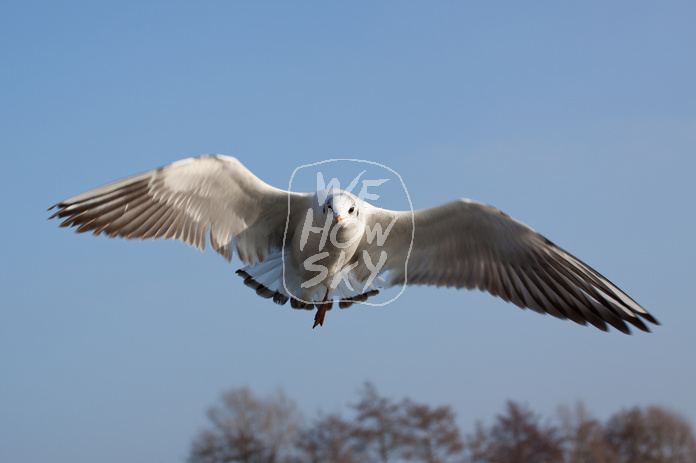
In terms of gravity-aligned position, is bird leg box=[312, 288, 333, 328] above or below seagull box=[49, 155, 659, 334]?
below

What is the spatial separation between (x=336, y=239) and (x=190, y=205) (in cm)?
164

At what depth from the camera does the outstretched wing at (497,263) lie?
8.41 metres

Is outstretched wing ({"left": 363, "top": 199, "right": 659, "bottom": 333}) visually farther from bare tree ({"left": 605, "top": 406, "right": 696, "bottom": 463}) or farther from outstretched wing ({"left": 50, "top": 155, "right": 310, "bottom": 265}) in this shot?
bare tree ({"left": 605, "top": 406, "right": 696, "bottom": 463})

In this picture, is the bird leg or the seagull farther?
the bird leg

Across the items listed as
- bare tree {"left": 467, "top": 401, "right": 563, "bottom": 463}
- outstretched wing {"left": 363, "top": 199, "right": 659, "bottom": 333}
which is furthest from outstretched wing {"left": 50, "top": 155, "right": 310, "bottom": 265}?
bare tree {"left": 467, "top": 401, "right": 563, "bottom": 463}

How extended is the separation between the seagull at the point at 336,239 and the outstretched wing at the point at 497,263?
1 centimetres

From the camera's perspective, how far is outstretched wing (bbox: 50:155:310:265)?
26.8 ft

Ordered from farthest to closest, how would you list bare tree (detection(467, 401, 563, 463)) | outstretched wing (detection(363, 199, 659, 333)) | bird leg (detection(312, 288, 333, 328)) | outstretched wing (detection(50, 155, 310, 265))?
bare tree (detection(467, 401, 563, 463)) → bird leg (detection(312, 288, 333, 328)) → outstretched wing (detection(363, 199, 659, 333)) → outstretched wing (detection(50, 155, 310, 265))

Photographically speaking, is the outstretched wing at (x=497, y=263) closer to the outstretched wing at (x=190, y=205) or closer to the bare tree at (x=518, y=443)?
the outstretched wing at (x=190, y=205)

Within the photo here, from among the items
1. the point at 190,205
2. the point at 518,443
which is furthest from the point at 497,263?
the point at 518,443

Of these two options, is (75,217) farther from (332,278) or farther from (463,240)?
(463,240)

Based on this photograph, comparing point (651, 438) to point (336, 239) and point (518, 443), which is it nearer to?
point (518, 443)

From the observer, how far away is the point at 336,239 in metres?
8.17

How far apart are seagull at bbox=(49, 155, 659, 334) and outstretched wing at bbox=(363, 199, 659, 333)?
1cm
